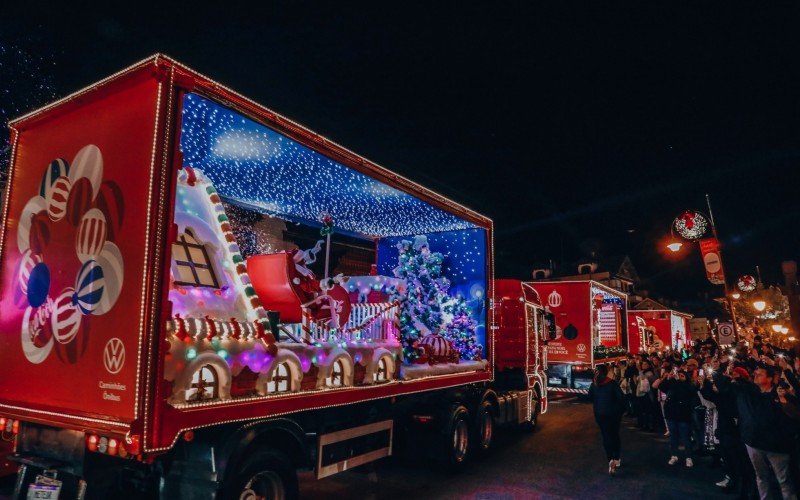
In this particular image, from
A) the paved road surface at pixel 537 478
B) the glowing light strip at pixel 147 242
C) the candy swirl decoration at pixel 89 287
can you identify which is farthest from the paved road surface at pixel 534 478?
the glowing light strip at pixel 147 242

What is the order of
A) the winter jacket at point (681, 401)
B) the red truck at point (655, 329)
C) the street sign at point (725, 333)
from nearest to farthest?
1. the winter jacket at point (681, 401)
2. the street sign at point (725, 333)
3. the red truck at point (655, 329)

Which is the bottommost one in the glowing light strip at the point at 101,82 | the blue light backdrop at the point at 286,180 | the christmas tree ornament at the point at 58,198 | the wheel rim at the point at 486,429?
the wheel rim at the point at 486,429

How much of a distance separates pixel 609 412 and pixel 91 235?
7.96 meters

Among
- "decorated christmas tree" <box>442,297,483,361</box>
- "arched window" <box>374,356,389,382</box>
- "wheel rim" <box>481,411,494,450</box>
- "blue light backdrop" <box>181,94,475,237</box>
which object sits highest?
"blue light backdrop" <box>181,94,475,237</box>

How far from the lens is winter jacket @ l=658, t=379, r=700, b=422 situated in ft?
30.2

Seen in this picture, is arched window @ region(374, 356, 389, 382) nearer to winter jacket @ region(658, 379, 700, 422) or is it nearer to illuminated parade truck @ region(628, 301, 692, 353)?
winter jacket @ region(658, 379, 700, 422)

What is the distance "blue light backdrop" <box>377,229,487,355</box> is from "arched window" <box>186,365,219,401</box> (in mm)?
6173

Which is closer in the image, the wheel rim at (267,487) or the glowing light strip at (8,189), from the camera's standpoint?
the wheel rim at (267,487)

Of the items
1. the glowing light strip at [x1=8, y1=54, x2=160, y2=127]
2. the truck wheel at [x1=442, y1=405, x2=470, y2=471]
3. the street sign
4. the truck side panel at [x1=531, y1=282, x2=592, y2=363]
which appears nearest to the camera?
the glowing light strip at [x1=8, y1=54, x2=160, y2=127]

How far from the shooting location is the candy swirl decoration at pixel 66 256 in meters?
4.18

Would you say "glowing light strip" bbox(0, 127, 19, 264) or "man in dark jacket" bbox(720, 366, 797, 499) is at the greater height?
"glowing light strip" bbox(0, 127, 19, 264)

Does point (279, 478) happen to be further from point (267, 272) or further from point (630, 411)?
point (630, 411)

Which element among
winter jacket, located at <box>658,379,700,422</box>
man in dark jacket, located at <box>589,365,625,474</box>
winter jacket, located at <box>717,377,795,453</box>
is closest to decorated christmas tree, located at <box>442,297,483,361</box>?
man in dark jacket, located at <box>589,365,625,474</box>

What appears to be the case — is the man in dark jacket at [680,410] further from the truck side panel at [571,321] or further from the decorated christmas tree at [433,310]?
the truck side panel at [571,321]
